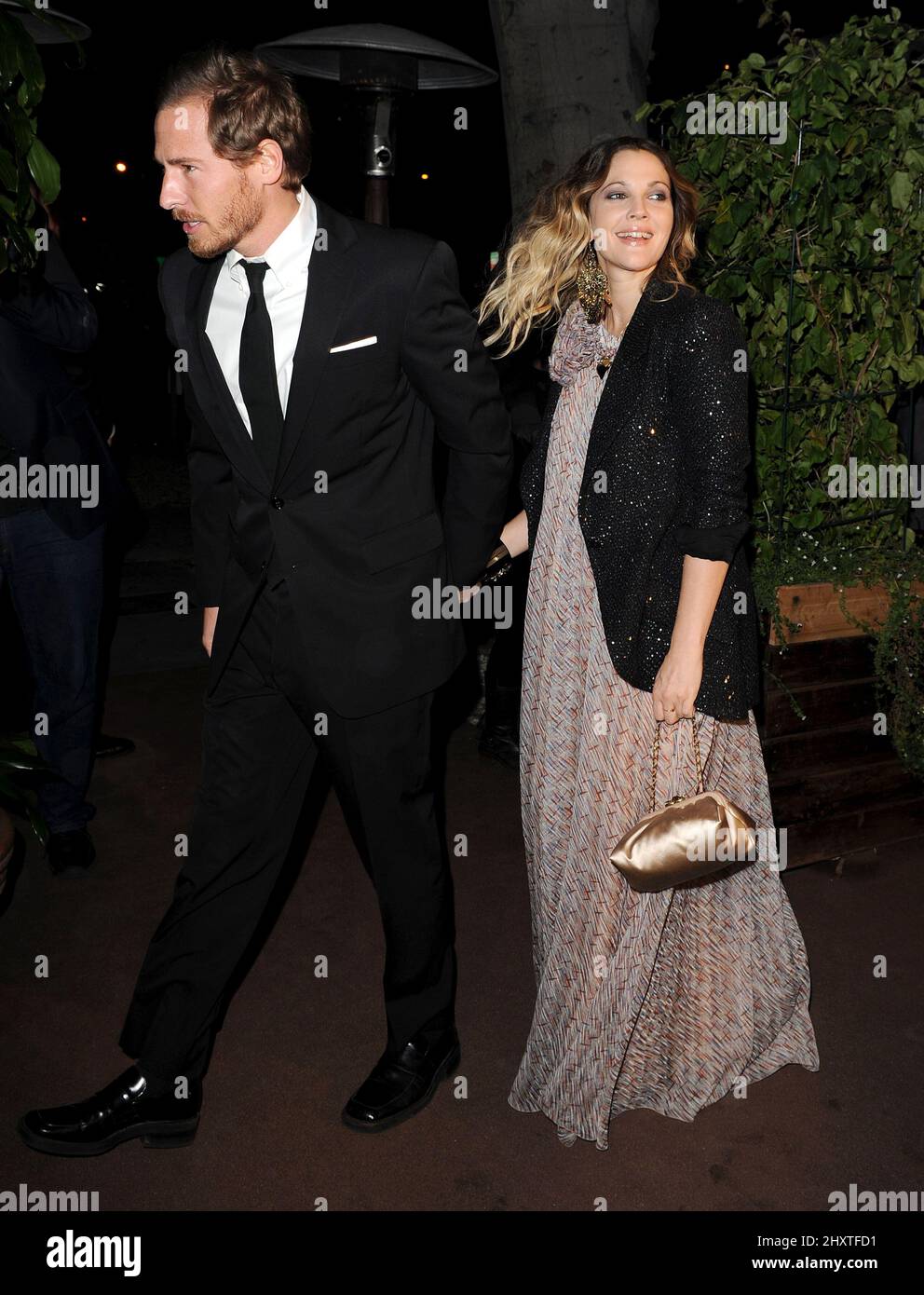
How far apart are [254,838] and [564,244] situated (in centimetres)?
140

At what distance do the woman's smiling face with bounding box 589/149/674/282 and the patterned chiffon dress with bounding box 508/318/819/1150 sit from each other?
185 millimetres

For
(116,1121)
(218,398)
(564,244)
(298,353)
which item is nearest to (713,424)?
(564,244)

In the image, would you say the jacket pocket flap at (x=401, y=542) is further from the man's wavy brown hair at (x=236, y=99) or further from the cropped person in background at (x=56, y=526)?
the cropped person in background at (x=56, y=526)

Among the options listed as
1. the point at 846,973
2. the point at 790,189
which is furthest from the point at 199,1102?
the point at 790,189

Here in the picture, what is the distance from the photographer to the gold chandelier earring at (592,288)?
2455 millimetres

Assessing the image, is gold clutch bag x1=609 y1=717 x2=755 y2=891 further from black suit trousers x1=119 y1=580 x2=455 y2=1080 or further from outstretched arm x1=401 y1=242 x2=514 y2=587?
outstretched arm x1=401 y1=242 x2=514 y2=587

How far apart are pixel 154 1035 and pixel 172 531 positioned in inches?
286

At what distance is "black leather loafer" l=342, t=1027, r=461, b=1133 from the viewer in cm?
260

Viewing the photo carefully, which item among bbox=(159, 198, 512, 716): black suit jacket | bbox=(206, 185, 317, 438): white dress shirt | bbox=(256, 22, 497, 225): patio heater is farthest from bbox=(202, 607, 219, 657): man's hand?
bbox=(256, 22, 497, 225): patio heater

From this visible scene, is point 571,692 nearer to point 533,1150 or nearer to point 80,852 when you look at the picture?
A: point 533,1150

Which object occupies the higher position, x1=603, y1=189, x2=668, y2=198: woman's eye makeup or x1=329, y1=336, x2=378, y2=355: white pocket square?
x1=603, y1=189, x2=668, y2=198: woman's eye makeup

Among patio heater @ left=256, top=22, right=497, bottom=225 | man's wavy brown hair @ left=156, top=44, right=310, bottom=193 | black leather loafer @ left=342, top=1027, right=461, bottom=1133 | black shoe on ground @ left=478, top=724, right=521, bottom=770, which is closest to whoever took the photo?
man's wavy brown hair @ left=156, top=44, right=310, bottom=193

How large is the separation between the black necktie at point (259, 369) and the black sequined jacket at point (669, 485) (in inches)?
24.4

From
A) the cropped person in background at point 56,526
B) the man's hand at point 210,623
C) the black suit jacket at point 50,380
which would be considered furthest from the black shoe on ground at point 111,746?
the man's hand at point 210,623
